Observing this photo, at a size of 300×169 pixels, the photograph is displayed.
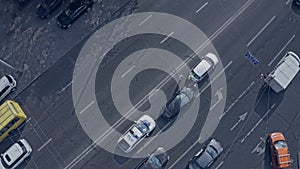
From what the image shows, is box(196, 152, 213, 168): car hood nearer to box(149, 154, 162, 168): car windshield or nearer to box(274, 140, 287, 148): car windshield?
box(149, 154, 162, 168): car windshield

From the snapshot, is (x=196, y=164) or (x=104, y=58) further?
(x=104, y=58)

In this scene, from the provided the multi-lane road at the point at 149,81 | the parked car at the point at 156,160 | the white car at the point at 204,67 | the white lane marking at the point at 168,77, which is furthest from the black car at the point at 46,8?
the parked car at the point at 156,160

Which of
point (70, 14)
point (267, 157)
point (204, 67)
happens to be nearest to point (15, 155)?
point (70, 14)

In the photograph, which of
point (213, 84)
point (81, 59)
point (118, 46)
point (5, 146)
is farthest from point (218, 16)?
point (5, 146)

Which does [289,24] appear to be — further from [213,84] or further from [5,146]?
[5,146]

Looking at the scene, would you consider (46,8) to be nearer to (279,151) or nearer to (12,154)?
(12,154)

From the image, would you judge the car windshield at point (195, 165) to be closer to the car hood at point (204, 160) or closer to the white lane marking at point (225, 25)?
the car hood at point (204, 160)
